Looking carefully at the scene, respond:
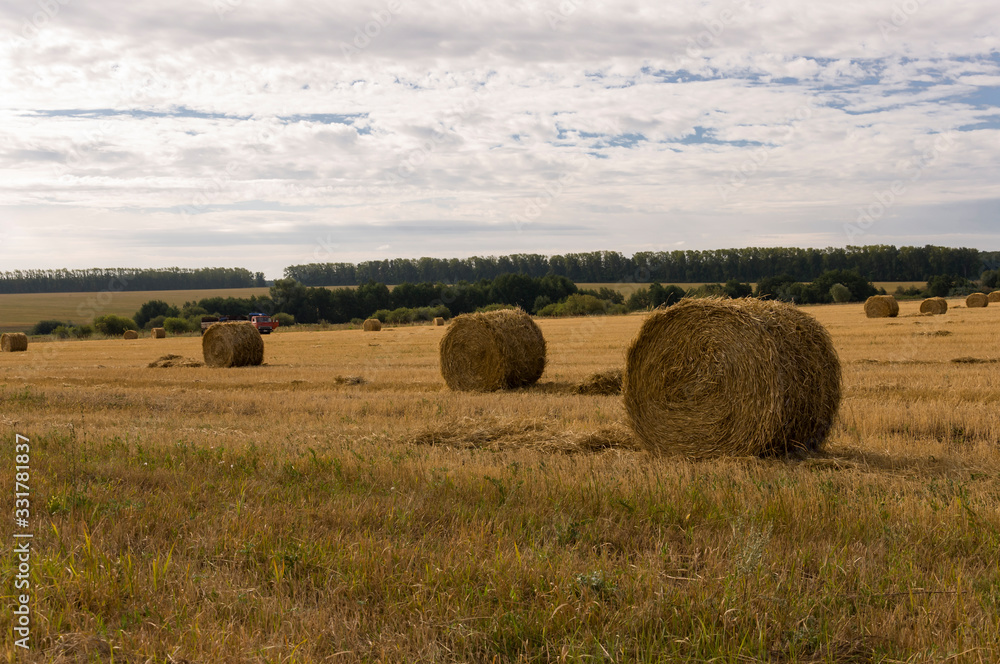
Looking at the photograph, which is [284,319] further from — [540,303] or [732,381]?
[732,381]

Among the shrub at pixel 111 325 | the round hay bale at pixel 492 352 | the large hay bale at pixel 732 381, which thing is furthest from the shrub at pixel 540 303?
the large hay bale at pixel 732 381

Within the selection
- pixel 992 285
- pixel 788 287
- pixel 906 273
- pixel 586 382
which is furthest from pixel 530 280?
pixel 586 382

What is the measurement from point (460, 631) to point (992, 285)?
84348 mm

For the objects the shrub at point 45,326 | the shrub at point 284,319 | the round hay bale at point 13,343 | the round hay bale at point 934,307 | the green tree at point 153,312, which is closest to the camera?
the round hay bale at point 934,307

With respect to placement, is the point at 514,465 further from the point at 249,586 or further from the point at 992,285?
the point at 992,285

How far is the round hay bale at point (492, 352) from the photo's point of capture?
666 inches

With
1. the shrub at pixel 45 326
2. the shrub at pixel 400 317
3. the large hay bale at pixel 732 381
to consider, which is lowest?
the shrub at pixel 45 326

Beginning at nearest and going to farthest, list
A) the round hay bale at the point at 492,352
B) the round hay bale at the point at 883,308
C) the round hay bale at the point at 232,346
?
the round hay bale at the point at 492,352 → the round hay bale at the point at 232,346 → the round hay bale at the point at 883,308

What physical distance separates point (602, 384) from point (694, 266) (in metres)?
75.3

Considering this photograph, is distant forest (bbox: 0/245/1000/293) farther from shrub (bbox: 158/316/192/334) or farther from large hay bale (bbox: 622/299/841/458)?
large hay bale (bbox: 622/299/841/458)

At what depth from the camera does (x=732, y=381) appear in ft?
29.1

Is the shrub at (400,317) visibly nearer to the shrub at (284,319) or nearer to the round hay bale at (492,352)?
the shrub at (284,319)

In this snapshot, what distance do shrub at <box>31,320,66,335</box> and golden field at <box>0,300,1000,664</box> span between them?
2844 inches

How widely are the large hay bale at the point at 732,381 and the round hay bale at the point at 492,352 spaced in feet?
23.4
